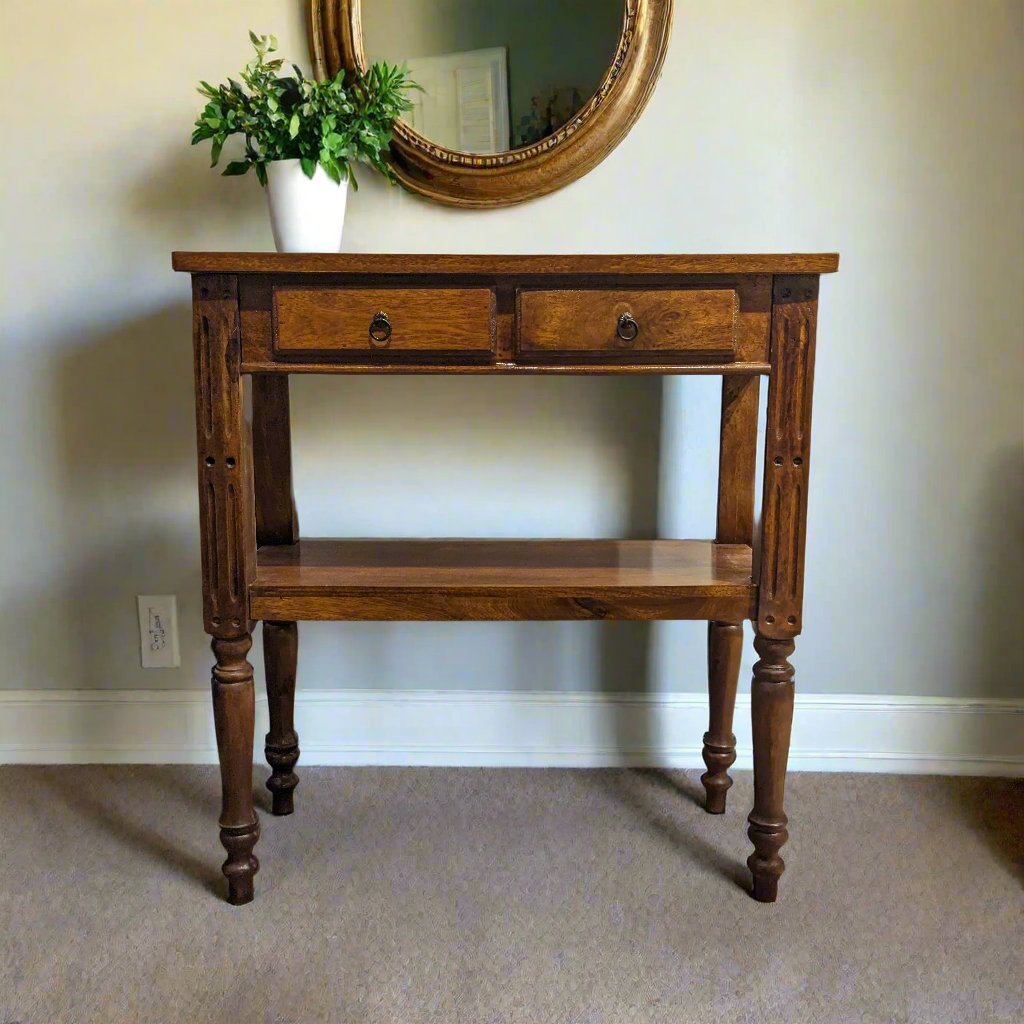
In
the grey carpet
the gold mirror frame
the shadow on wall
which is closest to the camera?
the grey carpet

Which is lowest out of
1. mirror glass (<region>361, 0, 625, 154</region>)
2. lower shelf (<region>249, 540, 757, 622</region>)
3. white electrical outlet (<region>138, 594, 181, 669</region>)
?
white electrical outlet (<region>138, 594, 181, 669</region>)

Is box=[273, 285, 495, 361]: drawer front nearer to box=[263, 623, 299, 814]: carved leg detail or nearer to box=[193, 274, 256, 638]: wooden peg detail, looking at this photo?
box=[193, 274, 256, 638]: wooden peg detail

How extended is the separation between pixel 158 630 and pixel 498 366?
36.6 inches

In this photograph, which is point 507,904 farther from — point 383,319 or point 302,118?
point 302,118

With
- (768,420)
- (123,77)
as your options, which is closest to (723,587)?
(768,420)

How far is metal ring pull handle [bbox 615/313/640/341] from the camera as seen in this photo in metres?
1.26

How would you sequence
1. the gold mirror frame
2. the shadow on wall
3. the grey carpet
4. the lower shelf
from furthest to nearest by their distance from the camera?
the shadow on wall
the gold mirror frame
the lower shelf
the grey carpet

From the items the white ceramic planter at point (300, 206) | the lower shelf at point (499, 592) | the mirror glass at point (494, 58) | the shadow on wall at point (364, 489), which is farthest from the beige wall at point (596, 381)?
the lower shelf at point (499, 592)

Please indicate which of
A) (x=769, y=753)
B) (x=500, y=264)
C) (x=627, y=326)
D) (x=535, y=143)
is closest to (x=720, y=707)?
(x=769, y=753)

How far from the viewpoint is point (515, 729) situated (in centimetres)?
181

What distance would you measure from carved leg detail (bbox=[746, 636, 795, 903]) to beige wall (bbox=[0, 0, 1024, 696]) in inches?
17.0

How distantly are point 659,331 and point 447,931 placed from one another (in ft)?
2.83

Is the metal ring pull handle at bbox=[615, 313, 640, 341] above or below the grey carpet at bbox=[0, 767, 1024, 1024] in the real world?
above

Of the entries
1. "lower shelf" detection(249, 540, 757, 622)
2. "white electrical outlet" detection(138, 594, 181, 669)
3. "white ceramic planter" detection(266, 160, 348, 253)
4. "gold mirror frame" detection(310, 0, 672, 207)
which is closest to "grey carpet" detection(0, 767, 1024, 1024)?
"white electrical outlet" detection(138, 594, 181, 669)
